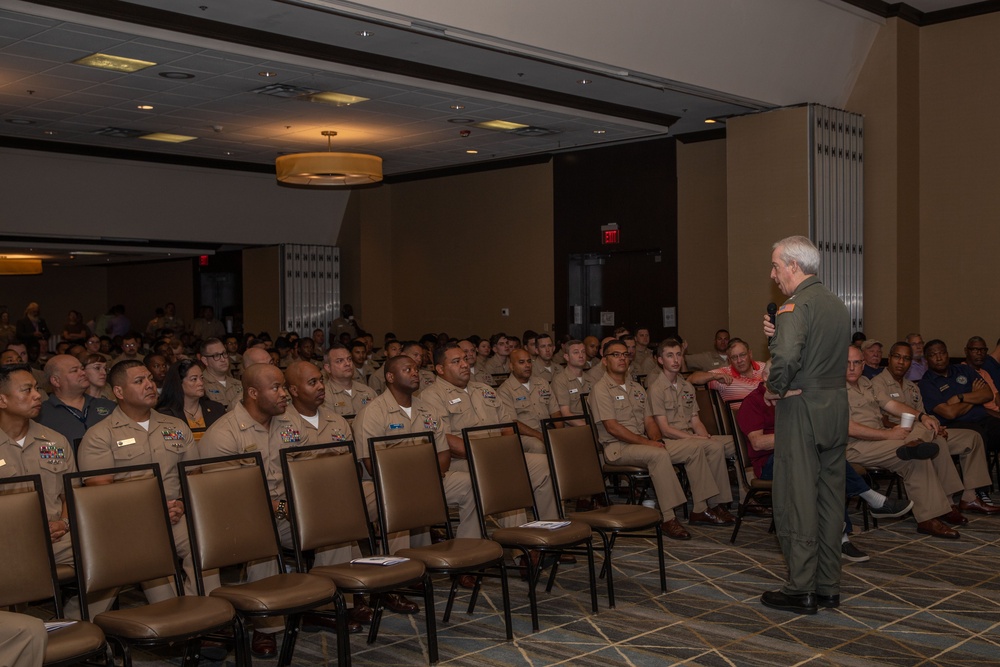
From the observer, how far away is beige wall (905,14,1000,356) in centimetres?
1102

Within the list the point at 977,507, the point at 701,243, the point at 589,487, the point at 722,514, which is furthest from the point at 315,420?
the point at 701,243

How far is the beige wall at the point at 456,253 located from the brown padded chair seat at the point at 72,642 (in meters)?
12.4

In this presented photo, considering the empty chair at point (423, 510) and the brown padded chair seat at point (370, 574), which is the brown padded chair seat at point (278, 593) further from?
the empty chair at point (423, 510)

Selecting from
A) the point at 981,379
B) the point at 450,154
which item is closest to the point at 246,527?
the point at 981,379

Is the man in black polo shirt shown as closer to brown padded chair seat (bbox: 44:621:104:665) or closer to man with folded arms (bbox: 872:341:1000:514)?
brown padded chair seat (bbox: 44:621:104:665)

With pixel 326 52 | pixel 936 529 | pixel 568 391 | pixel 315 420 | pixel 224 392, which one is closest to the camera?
pixel 315 420

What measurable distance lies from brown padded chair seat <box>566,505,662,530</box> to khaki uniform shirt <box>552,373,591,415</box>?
2.95 m

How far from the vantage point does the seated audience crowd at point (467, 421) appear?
15.1 feet

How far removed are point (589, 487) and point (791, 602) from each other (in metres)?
1.18

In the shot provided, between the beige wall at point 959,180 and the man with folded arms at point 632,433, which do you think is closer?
the man with folded arms at point 632,433

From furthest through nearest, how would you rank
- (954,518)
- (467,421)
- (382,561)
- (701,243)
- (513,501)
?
(701,243), (954,518), (467,421), (513,501), (382,561)

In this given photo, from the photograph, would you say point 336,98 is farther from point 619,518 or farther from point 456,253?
point 619,518

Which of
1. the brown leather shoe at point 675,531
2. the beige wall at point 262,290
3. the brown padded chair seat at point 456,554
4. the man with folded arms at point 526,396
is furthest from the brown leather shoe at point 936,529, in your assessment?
the beige wall at point 262,290

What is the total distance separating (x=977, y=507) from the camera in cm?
734
